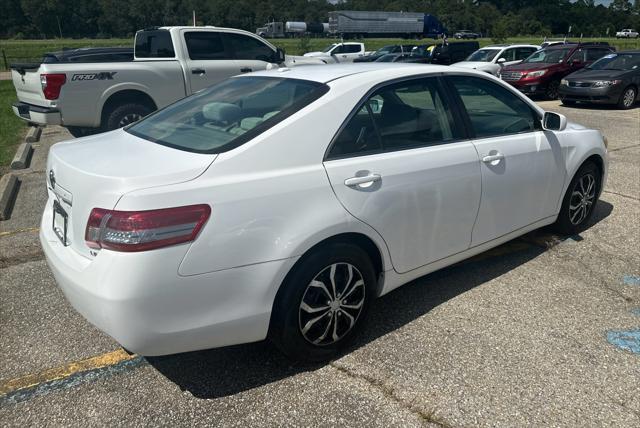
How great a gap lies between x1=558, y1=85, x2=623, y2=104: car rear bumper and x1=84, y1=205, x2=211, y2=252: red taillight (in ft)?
A: 45.4

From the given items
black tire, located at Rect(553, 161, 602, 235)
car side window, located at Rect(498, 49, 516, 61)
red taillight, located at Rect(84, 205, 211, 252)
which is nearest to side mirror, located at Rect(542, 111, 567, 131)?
black tire, located at Rect(553, 161, 602, 235)

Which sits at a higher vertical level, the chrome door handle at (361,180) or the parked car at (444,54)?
the chrome door handle at (361,180)

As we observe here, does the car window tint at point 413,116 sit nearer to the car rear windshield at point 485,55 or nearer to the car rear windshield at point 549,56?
the car rear windshield at point 549,56

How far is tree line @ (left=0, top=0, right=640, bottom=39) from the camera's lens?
89250 mm

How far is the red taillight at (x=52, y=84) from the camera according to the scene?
25.0ft

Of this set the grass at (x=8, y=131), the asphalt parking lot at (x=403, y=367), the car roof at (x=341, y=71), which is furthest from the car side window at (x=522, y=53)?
the car roof at (x=341, y=71)

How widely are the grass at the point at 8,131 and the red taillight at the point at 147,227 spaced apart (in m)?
6.76

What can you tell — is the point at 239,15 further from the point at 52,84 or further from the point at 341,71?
the point at 341,71

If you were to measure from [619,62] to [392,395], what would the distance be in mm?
14900

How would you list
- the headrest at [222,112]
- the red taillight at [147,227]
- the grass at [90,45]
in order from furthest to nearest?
the grass at [90,45] < the headrest at [222,112] < the red taillight at [147,227]

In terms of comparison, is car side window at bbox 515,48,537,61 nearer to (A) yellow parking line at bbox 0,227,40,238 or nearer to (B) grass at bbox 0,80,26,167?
(B) grass at bbox 0,80,26,167

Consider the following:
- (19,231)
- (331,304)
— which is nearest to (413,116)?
(331,304)

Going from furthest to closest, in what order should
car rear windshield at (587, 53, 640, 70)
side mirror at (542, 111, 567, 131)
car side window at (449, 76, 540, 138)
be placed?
1. car rear windshield at (587, 53, 640, 70)
2. side mirror at (542, 111, 567, 131)
3. car side window at (449, 76, 540, 138)

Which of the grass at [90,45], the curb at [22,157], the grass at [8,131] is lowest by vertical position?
the grass at [90,45]
